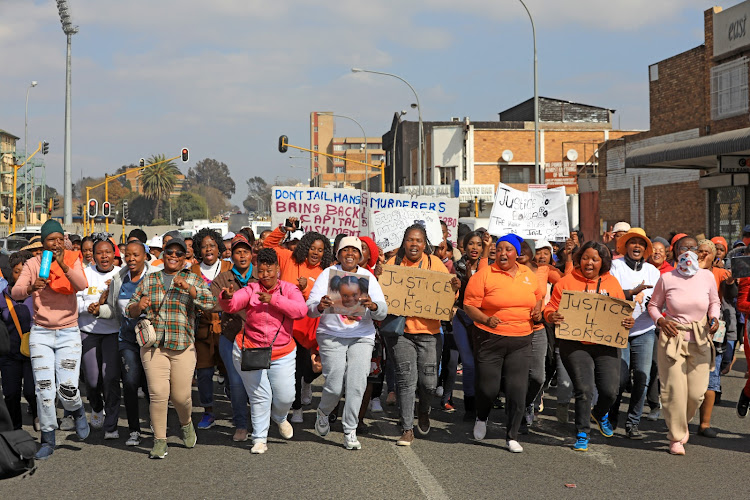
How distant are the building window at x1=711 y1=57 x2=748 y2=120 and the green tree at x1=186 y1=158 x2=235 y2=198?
167 m

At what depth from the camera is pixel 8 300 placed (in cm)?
761

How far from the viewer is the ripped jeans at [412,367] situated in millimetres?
7922

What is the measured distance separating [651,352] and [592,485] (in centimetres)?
232

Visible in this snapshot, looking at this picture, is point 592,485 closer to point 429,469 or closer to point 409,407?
point 429,469

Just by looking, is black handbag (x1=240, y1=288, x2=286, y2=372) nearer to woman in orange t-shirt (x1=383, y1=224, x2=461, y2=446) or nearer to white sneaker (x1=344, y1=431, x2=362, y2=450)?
white sneaker (x1=344, y1=431, x2=362, y2=450)

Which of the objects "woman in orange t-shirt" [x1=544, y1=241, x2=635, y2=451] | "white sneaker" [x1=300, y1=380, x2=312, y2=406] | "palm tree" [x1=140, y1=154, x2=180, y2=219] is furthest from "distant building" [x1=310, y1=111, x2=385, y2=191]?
"woman in orange t-shirt" [x1=544, y1=241, x2=635, y2=451]

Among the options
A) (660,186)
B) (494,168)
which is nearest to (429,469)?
(660,186)

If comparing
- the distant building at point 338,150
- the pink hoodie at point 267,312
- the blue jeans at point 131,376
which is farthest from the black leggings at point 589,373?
the distant building at point 338,150

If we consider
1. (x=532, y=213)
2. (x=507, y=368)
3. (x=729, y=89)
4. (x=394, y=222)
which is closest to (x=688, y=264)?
(x=507, y=368)

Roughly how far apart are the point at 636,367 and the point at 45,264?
5196mm

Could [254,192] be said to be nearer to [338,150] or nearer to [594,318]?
[338,150]

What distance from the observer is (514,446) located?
760cm

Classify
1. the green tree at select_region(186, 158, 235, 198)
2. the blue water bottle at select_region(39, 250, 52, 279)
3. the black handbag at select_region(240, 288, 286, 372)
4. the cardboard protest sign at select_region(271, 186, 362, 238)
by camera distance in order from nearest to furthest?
the blue water bottle at select_region(39, 250, 52, 279)
the black handbag at select_region(240, 288, 286, 372)
the cardboard protest sign at select_region(271, 186, 362, 238)
the green tree at select_region(186, 158, 235, 198)

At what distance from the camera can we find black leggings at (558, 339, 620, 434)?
25.2 feet
